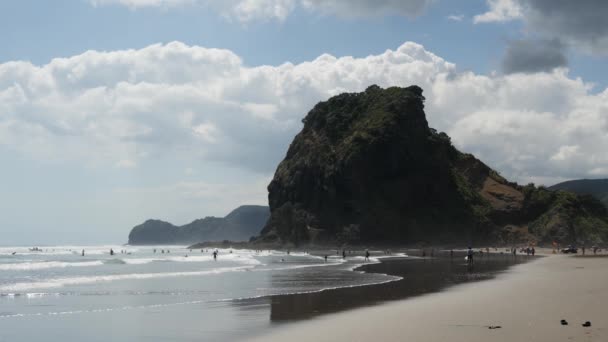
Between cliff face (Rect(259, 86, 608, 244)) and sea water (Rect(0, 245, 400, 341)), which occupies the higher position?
cliff face (Rect(259, 86, 608, 244))

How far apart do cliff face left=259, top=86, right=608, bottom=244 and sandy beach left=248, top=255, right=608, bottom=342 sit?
120 m

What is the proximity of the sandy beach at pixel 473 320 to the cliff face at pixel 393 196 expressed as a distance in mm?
119827

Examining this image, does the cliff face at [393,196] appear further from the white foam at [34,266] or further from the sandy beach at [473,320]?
the sandy beach at [473,320]

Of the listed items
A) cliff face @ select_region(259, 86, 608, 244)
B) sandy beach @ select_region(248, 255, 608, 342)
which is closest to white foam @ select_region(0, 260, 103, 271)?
sandy beach @ select_region(248, 255, 608, 342)

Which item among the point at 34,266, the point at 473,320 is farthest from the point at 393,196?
the point at 473,320

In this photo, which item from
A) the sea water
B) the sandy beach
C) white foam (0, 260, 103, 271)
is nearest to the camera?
the sandy beach

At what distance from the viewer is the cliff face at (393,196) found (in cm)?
14562

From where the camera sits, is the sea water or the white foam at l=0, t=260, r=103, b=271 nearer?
the sea water

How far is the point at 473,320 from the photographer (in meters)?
17.3

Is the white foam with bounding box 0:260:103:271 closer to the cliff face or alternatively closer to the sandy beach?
the sandy beach

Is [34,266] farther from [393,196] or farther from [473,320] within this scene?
[393,196]

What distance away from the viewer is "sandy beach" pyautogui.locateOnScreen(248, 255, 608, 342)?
14.6m

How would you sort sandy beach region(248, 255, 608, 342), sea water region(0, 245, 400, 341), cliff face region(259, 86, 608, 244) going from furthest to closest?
1. cliff face region(259, 86, 608, 244)
2. sea water region(0, 245, 400, 341)
3. sandy beach region(248, 255, 608, 342)

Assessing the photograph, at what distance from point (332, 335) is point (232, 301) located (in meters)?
11.5
